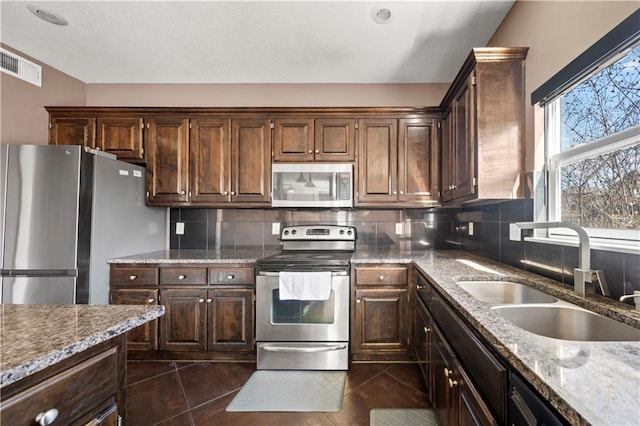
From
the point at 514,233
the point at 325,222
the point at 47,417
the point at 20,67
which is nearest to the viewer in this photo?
the point at 47,417

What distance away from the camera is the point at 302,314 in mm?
2221

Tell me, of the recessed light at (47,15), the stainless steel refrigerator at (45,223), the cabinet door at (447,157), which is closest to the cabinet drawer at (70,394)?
the stainless steel refrigerator at (45,223)

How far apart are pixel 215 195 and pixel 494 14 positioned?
2669 millimetres

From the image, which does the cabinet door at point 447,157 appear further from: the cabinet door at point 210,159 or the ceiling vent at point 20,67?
the ceiling vent at point 20,67

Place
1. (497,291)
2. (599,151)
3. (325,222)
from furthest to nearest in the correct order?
1. (325,222)
2. (497,291)
3. (599,151)

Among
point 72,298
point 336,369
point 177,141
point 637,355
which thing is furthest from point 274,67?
point 637,355

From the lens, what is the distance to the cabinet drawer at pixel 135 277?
2.30 m

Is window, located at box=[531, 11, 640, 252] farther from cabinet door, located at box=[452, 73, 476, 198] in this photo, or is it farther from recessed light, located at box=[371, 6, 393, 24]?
recessed light, located at box=[371, 6, 393, 24]

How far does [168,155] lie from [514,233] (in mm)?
2963

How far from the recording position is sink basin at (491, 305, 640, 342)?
1.00 metres

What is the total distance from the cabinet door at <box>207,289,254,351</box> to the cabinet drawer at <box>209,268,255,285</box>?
0.22 feet

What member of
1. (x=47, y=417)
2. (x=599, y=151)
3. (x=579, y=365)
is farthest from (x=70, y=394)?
(x=599, y=151)

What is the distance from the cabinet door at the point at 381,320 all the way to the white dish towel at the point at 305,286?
307 millimetres

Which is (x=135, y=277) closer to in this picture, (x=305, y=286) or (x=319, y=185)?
(x=305, y=286)
